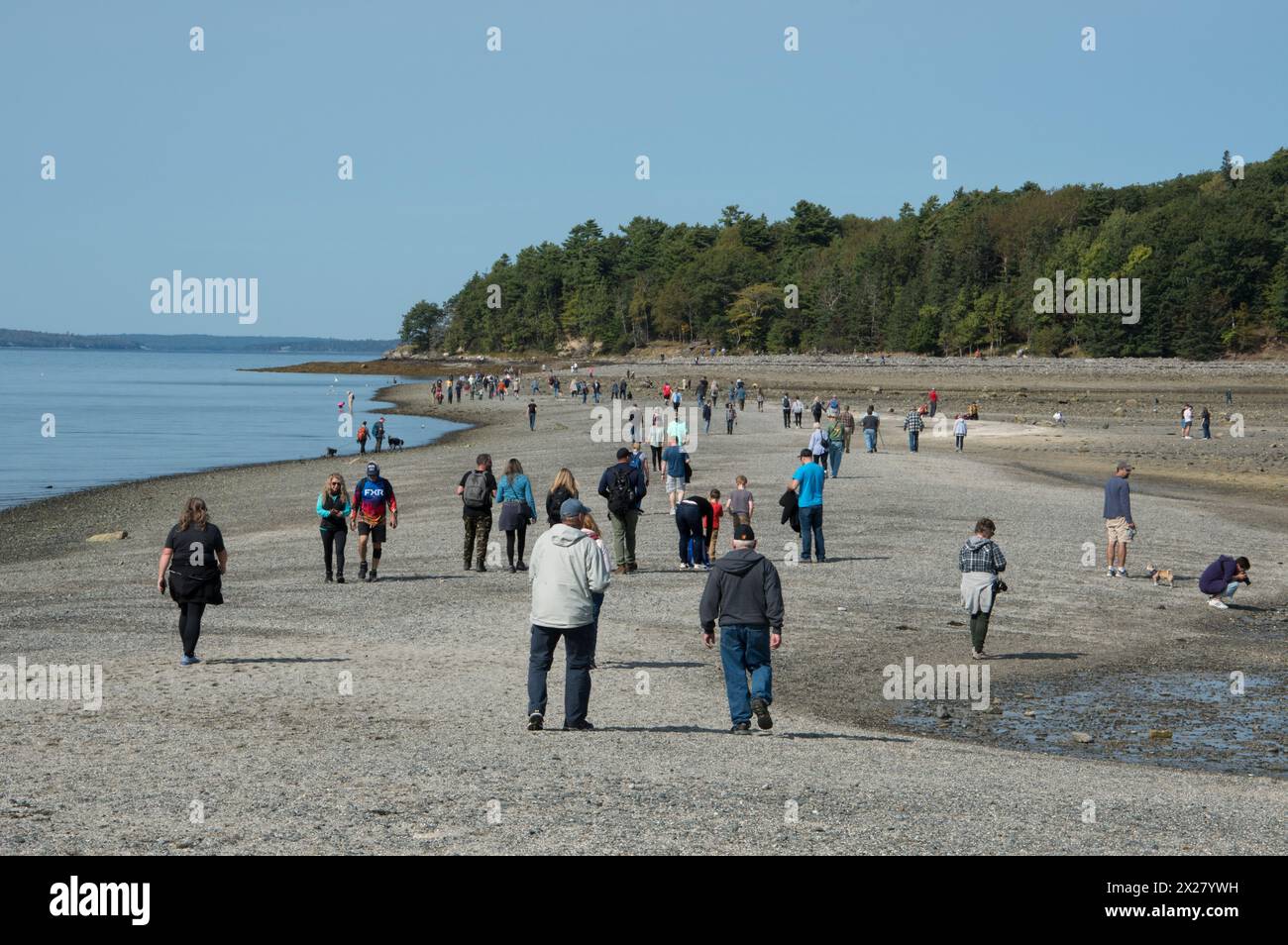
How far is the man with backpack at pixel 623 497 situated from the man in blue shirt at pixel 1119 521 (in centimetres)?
703

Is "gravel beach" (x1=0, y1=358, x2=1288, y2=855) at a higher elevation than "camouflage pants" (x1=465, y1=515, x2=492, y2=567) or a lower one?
lower

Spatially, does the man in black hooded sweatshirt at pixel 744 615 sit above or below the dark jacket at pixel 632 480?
below

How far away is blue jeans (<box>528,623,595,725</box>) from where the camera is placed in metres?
11.1

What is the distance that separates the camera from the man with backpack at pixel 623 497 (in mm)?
19688

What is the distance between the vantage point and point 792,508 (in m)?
22.0

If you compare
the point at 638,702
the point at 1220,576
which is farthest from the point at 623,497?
the point at 1220,576

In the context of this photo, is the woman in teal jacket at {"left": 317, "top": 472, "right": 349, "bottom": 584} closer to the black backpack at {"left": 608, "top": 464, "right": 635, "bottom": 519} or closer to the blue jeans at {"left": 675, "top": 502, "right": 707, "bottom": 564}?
the black backpack at {"left": 608, "top": 464, "right": 635, "bottom": 519}

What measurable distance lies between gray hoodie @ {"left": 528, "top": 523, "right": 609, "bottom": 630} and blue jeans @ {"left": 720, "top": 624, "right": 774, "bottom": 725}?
1174 mm

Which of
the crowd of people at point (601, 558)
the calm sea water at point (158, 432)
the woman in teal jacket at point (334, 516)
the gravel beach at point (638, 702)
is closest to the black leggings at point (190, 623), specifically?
the crowd of people at point (601, 558)

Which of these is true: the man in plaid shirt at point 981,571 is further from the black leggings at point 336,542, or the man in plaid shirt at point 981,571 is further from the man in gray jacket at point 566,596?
the black leggings at point 336,542

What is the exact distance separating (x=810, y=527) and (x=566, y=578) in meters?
11.6

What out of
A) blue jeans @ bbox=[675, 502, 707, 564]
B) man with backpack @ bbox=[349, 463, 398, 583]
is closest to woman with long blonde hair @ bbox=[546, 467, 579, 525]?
man with backpack @ bbox=[349, 463, 398, 583]

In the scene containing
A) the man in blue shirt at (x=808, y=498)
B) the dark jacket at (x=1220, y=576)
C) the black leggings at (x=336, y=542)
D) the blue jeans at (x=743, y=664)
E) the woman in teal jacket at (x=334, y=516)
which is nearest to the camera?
the blue jeans at (x=743, y=664)
